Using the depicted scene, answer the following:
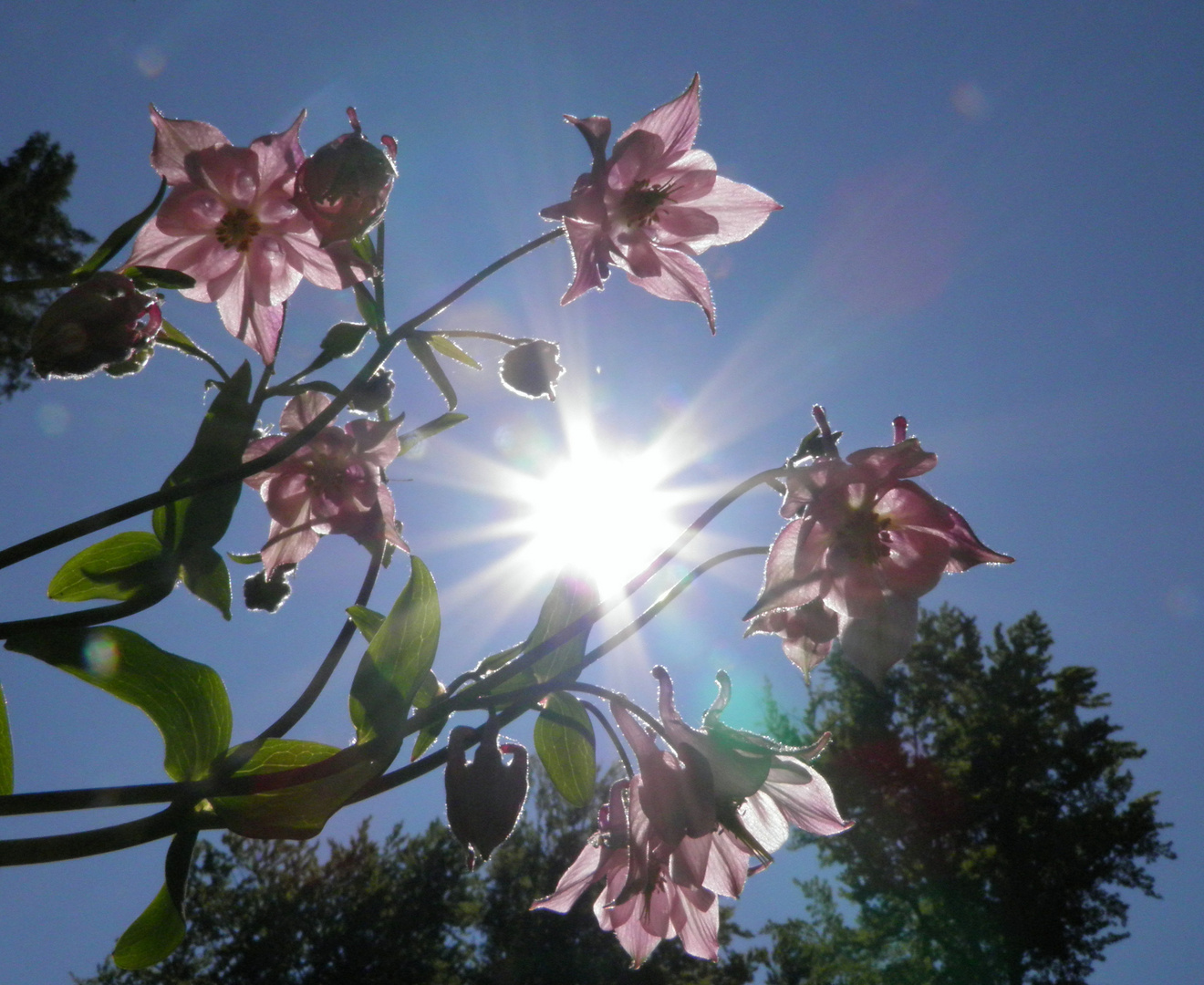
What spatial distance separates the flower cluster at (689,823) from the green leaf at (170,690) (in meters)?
0.53

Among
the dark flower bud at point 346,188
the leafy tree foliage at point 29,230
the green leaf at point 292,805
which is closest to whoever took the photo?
the green leaf at point 292,805

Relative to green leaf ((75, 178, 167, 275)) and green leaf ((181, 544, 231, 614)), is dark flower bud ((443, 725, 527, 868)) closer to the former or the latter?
green leaf ((181, 544, 231, 614))

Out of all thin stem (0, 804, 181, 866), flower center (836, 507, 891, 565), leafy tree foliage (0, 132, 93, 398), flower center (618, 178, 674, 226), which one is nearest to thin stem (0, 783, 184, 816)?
thin stem (0, 804, 181, 866)

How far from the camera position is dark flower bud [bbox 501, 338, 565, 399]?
166 centimetres

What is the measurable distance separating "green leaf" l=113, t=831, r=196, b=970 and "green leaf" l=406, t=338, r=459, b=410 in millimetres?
691

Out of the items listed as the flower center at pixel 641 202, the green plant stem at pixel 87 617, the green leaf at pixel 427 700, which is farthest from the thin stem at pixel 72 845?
the flower center at pixel 641 202

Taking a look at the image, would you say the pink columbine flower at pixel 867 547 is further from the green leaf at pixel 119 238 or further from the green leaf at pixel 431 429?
the green leaf at pixel 119 238

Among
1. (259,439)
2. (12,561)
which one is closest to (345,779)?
(12,561)

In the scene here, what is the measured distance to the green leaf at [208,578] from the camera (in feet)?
3.88

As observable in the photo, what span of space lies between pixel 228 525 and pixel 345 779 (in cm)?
43

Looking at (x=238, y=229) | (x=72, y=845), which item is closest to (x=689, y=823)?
(x=72, y=845)

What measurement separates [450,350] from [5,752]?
31.1 inches

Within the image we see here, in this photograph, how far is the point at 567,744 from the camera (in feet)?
4.28

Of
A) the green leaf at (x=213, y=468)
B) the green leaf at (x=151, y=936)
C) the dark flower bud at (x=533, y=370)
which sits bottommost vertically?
the green leaf at (x=151, y=936)
